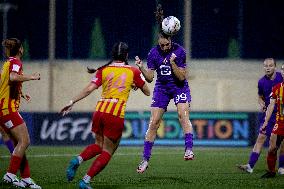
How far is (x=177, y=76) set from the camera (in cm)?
1359

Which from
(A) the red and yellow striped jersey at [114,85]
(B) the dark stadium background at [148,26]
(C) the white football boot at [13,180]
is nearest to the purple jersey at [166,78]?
(A) the red and yellow striped jersey at [114,85]

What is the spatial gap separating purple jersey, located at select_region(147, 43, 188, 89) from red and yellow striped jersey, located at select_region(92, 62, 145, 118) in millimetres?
3005

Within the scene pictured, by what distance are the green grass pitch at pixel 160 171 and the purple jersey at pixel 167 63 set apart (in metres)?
1.70

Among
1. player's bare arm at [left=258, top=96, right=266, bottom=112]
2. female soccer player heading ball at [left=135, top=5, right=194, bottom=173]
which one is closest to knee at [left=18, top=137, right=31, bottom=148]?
female soccer player heading ball at [left=135, top=5, right=194, bottom=173]

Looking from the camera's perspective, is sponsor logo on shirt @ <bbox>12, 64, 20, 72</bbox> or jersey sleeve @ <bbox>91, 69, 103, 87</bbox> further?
sponsor logo on shirt @ <bbox>12, 64, 20, 72</bbox>

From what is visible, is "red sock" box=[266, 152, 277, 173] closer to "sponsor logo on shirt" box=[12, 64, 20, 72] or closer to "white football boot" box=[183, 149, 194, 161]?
"white football boot" box=[183, 149, 194, 161]

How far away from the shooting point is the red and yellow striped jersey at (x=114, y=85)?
421 inches

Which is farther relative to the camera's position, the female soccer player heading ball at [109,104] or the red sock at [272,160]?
the red sock at [272,160]

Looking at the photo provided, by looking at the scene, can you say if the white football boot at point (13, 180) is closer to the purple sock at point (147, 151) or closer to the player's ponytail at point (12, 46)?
the player's ponytail at point (12, 46)

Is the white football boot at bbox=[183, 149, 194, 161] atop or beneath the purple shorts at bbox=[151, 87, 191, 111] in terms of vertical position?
beneath

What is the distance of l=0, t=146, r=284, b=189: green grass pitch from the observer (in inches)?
483

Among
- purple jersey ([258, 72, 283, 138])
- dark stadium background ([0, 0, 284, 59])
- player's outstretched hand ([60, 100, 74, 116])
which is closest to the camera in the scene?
player's outstretched hand ([60, 100, 74, 116])

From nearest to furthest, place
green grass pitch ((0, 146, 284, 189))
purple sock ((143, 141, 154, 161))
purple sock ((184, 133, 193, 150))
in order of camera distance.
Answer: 1. green grass pitch ((0, 146, 284, 189))
2. purple sock ((184, 133, 193, 150))
3. purple sock ((143, 141, 154, 161))

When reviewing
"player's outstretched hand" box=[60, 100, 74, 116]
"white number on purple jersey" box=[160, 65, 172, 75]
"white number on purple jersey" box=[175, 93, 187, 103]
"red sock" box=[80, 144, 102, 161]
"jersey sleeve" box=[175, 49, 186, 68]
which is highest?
"jersey sleeve" box=[175, 49, 186, 68]
